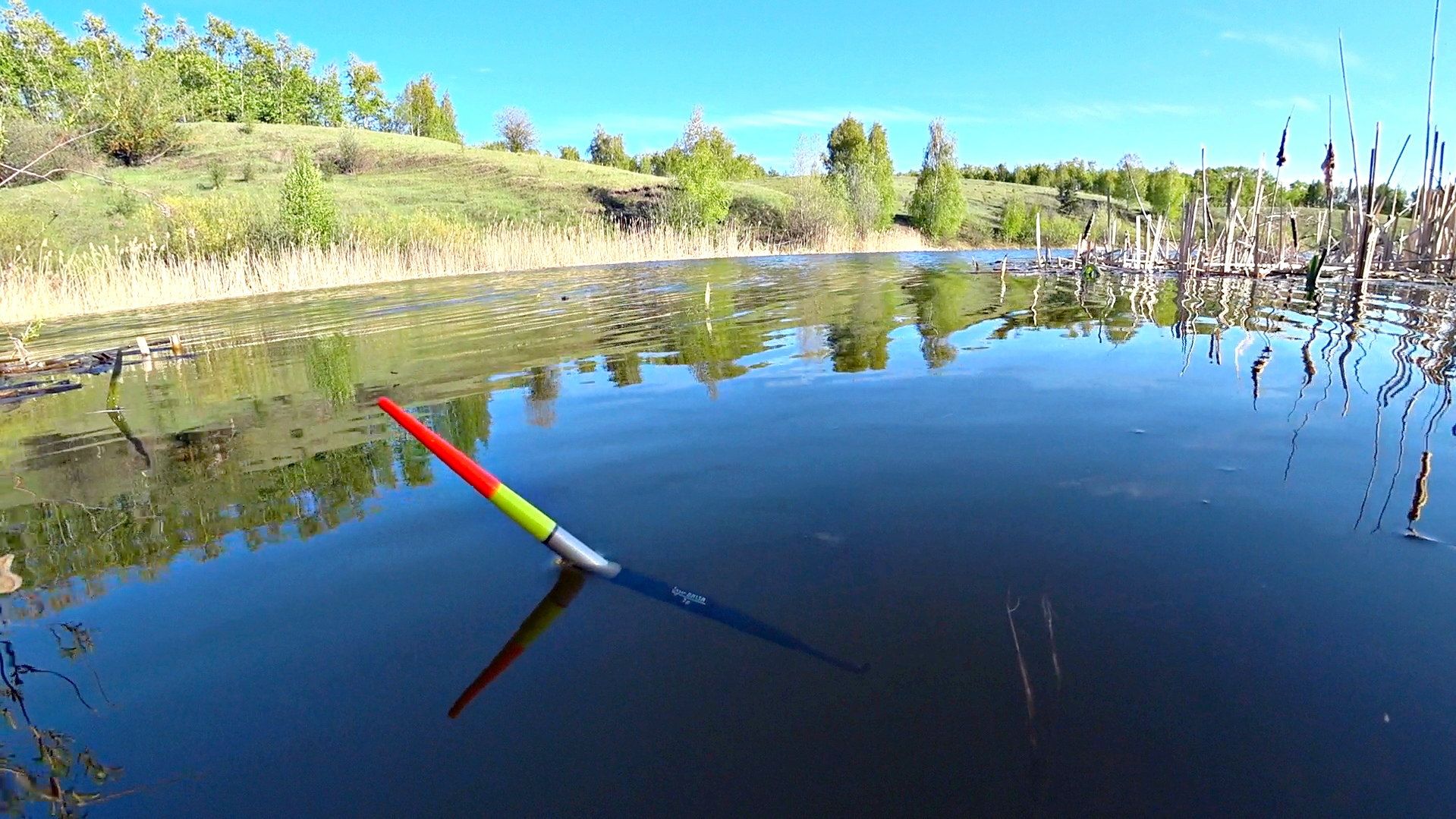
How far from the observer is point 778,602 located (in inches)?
93.9

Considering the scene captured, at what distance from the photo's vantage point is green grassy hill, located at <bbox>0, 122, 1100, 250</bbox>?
1296 inches

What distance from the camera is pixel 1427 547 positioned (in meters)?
2.47

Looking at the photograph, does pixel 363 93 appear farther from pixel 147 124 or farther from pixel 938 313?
pixel 938 313

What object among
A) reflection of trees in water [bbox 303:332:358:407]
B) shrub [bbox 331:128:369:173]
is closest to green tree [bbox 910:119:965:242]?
shrub [bbox 331:128:369:173]

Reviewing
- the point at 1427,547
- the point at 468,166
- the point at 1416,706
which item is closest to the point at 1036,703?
the point at 1416,706

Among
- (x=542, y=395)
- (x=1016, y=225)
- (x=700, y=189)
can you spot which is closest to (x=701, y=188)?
(x=700, y=189)

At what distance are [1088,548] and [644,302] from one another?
408 inches

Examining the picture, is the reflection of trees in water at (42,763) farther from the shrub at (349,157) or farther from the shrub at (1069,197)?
the shrub at (1069,197)

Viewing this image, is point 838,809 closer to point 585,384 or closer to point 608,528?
point 608,528

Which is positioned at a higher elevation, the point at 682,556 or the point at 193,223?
the point at 193,223

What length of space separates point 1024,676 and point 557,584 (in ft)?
4.86

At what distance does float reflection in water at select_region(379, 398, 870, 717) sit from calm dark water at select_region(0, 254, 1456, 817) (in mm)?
27

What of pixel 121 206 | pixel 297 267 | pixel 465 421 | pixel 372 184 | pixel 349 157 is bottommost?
pixel 465 421

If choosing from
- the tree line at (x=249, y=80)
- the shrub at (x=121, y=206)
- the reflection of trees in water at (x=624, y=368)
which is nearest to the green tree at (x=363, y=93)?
the tree line at (x=249, y=80)
